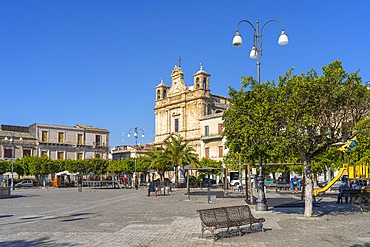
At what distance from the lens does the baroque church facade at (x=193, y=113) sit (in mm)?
59938

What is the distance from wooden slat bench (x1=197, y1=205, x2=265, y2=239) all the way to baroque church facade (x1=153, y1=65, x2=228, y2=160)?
4659 cm

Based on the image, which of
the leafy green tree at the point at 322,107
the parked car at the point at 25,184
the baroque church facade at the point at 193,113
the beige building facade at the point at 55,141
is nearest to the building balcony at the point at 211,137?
the baroque church facade at the point at 193,113

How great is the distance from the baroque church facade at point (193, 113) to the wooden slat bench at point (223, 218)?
4659cm

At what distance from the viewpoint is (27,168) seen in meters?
55.1

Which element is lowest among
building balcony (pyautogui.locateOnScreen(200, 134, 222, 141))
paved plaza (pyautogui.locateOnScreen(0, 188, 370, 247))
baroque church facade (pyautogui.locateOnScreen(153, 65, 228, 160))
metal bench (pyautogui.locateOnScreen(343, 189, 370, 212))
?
paved plaza (pyautogui.locateOnScreen(0, 188, 370, 247))

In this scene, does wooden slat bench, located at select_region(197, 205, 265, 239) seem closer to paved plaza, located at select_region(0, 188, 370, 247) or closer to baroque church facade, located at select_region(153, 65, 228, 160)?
paved plaza, located at select_region(0, 188, 370, 247)

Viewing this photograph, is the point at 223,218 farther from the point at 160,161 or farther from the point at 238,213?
the point at 160,161

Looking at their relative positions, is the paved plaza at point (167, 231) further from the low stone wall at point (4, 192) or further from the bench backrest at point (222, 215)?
the low stone wall at point (4, 192)

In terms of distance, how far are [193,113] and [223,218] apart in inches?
2072

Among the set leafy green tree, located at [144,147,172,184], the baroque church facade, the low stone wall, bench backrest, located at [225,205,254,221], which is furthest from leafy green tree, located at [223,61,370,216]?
the baroque church facade

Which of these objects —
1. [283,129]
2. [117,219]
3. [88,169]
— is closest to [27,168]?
[88,169]

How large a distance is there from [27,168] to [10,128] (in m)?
12.6

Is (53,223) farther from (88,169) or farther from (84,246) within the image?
(88,169)

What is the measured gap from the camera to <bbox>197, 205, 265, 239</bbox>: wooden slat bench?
1022 cm
